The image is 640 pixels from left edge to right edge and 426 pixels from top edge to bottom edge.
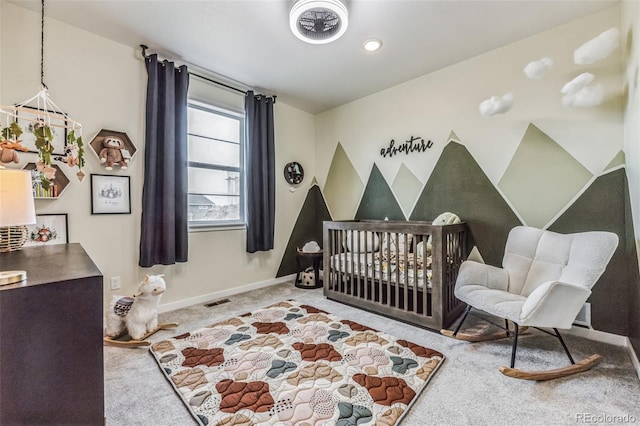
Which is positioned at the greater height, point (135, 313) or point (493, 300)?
point (493, 300)

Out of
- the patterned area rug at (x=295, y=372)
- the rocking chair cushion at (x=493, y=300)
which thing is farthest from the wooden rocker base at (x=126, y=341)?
the rocking chair cushion at (x=493, y=300)

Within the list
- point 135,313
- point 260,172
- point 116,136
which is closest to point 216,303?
point 135,313

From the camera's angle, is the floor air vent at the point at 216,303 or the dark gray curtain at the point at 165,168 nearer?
the dark gray curtain at the point at 165,168

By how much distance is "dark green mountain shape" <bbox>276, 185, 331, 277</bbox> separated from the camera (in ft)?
12.7

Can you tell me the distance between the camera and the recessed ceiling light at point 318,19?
184 cm

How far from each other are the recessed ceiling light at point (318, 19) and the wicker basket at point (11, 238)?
82.8 inches

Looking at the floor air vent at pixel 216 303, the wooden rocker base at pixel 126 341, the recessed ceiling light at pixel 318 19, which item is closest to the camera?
the recessed ceiling light at pixel 318 19

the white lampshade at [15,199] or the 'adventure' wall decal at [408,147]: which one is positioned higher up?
the 'adventure' wall decal at [408,147]

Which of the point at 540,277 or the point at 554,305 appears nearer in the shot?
the point at 554,305

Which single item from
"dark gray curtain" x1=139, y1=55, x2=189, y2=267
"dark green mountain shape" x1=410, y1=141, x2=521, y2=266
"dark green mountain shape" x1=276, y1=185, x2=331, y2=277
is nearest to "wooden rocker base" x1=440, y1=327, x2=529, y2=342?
"dark green mountain shape" x1=410, y1=141, x2=521, y2=266

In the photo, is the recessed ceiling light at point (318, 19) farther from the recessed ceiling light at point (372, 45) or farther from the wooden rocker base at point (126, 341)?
the wooden rocker base at point (126, 341)

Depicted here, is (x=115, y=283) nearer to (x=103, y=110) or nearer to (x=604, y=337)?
(x=103, y=110)

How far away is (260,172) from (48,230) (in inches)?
76.2

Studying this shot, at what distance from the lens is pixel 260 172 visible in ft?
11.0
